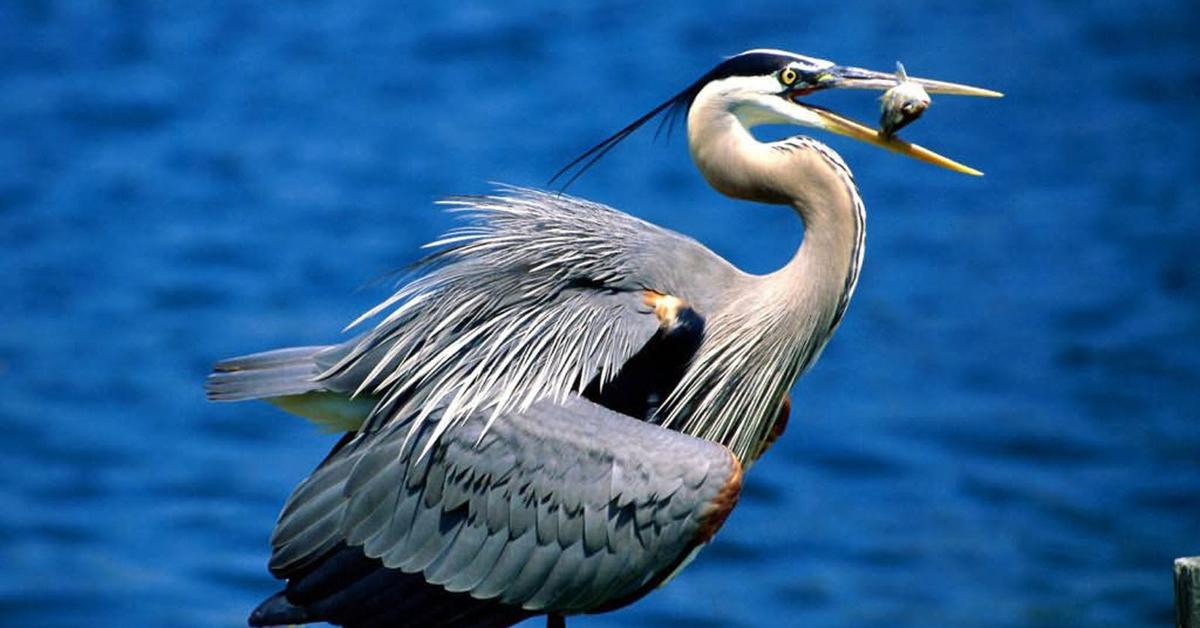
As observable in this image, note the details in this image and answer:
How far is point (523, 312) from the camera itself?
189 inches

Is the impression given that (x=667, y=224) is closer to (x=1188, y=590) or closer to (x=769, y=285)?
(x=769, y=285)

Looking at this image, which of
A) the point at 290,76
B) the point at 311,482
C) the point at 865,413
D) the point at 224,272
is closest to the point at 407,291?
the point at 311,482

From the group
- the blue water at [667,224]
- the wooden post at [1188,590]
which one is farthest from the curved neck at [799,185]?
the blue water at [667,224]

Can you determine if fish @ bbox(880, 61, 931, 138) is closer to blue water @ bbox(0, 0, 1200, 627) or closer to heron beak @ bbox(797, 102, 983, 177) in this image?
heron beak @ bbox(797, 102, 983, 177)

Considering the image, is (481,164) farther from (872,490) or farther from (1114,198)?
(1114,198)

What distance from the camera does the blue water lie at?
1003 cm

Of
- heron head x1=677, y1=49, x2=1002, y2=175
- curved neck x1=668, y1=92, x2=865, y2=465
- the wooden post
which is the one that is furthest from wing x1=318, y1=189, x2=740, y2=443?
the wooden post

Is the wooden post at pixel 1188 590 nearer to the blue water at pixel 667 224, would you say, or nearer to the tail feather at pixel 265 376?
the tail feather at pixel 265 376

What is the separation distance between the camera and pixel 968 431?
11.0m

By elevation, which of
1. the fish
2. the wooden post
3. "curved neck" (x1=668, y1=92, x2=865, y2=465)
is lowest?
the wooden post

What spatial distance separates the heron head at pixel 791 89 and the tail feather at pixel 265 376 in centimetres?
89

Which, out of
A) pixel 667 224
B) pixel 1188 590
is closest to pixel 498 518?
pixel 1188 590

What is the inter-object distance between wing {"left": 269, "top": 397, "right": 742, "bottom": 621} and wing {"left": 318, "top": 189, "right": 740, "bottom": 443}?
86 millimetres

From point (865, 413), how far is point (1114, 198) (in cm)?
333
